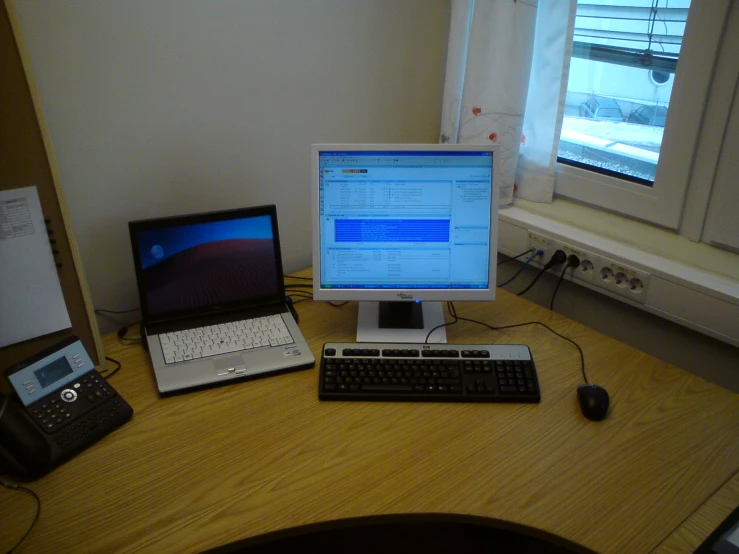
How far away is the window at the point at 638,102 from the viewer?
4.83ft

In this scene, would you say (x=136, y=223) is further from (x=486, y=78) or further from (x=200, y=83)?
(x=486, y=78)

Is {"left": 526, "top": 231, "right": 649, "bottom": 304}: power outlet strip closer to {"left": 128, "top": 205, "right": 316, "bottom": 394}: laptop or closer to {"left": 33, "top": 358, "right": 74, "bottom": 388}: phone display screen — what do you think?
{"left": 128, "top": 205, "right": 316, "bottom": 394}: laptop

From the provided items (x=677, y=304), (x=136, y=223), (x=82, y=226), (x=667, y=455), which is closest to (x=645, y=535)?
(x=667, y=455)

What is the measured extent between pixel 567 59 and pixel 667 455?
1.08 meters

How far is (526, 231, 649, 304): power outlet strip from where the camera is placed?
1.52 meters

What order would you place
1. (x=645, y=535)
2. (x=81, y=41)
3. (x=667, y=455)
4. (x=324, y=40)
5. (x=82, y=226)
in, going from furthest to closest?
(x=324, y=40) < (x=82, y=226) < (x=81, y=41) < (x=667, y=455) < (x=645, y=535)

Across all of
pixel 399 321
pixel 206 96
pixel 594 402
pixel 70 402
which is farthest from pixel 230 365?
pixel 594 402

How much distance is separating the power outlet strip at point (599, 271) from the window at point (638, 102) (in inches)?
8.6

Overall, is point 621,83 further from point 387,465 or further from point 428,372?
point 387,465

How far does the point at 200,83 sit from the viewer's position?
1437 millimetres

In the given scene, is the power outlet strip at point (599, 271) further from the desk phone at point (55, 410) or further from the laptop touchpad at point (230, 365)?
the desk phone at point (55, 410)

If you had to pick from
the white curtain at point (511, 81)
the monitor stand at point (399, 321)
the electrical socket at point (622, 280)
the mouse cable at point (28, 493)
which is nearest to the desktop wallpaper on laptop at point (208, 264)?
the monitor stand at point (399, 321)

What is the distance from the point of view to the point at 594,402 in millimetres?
1188

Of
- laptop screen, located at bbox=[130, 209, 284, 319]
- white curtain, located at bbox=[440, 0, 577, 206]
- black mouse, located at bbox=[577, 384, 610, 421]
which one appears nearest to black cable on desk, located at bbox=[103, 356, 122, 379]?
laptop screen, located at bbox=[130, 209, 284, 319]
